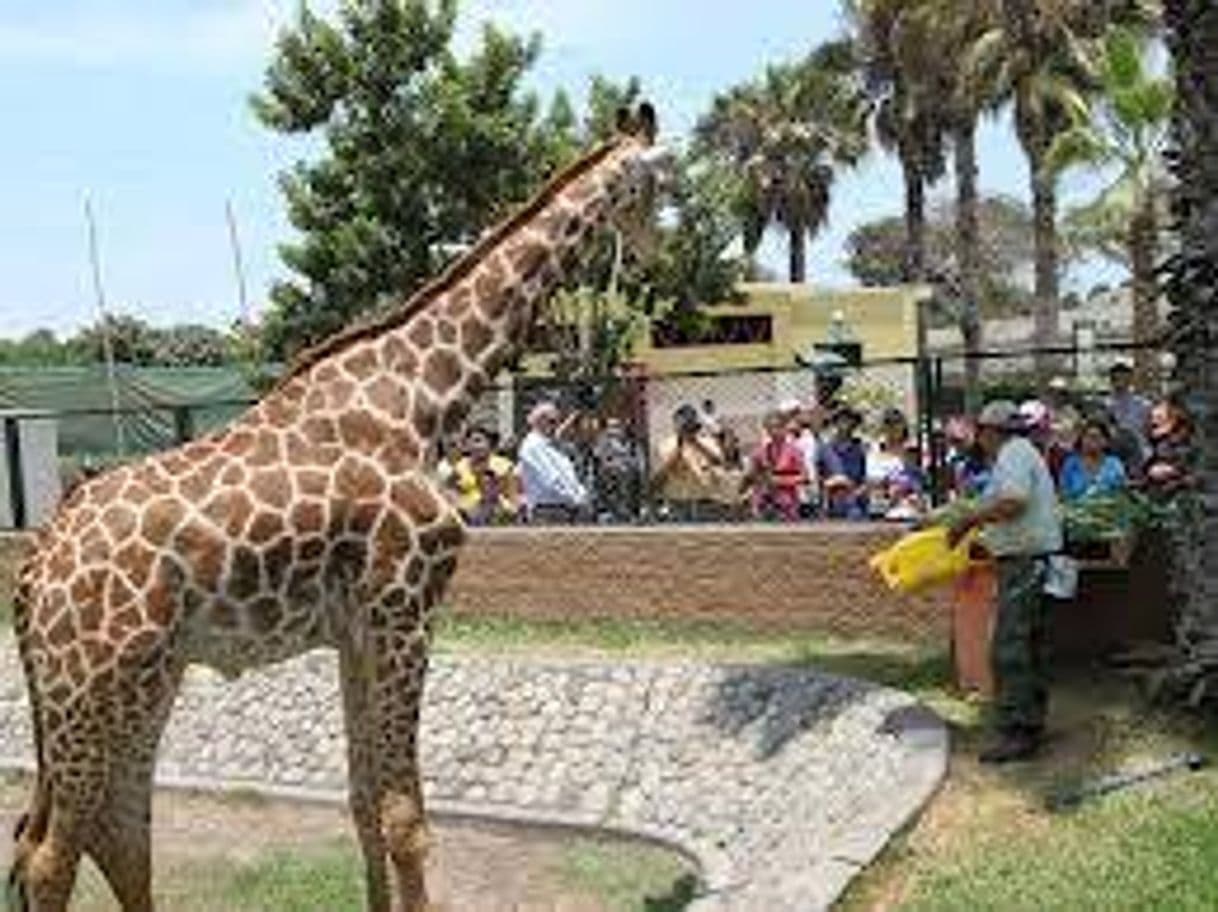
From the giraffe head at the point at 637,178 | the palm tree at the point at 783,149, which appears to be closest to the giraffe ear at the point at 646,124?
the giraffe head at the point at 637,178

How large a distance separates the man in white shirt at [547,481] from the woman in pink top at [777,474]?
1.28m

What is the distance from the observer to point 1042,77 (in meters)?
33.7

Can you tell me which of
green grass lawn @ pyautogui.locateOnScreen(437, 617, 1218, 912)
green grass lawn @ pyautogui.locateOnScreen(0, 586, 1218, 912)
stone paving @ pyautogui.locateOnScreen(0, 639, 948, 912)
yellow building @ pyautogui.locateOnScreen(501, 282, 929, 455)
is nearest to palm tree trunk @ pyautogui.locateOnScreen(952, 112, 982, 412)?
yellow building @ pyautogui.locateOnScreen(501, 282, 929, 455)

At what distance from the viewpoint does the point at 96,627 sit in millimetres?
8070

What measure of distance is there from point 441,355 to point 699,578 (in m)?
6.35

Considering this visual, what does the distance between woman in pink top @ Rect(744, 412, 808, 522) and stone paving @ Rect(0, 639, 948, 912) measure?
275cm

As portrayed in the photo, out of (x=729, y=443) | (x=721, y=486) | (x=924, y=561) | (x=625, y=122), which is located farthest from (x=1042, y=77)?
(x=625, y=122)

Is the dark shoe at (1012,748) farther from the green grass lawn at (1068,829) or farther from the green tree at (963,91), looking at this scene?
the green tree at (963,91)

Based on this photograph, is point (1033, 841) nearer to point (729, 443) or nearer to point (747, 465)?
point (747, 465)

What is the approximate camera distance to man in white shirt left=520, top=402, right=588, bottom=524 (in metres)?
16.2

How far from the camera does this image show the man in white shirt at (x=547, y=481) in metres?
16.2

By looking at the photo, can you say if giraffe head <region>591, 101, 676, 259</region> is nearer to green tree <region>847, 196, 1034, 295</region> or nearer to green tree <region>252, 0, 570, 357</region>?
green tree <region>252, 0, 570, 357</region>

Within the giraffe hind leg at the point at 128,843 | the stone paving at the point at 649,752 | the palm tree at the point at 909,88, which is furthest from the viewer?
the palm tree at the point at 909,88

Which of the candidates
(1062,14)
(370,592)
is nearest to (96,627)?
(370,592)
